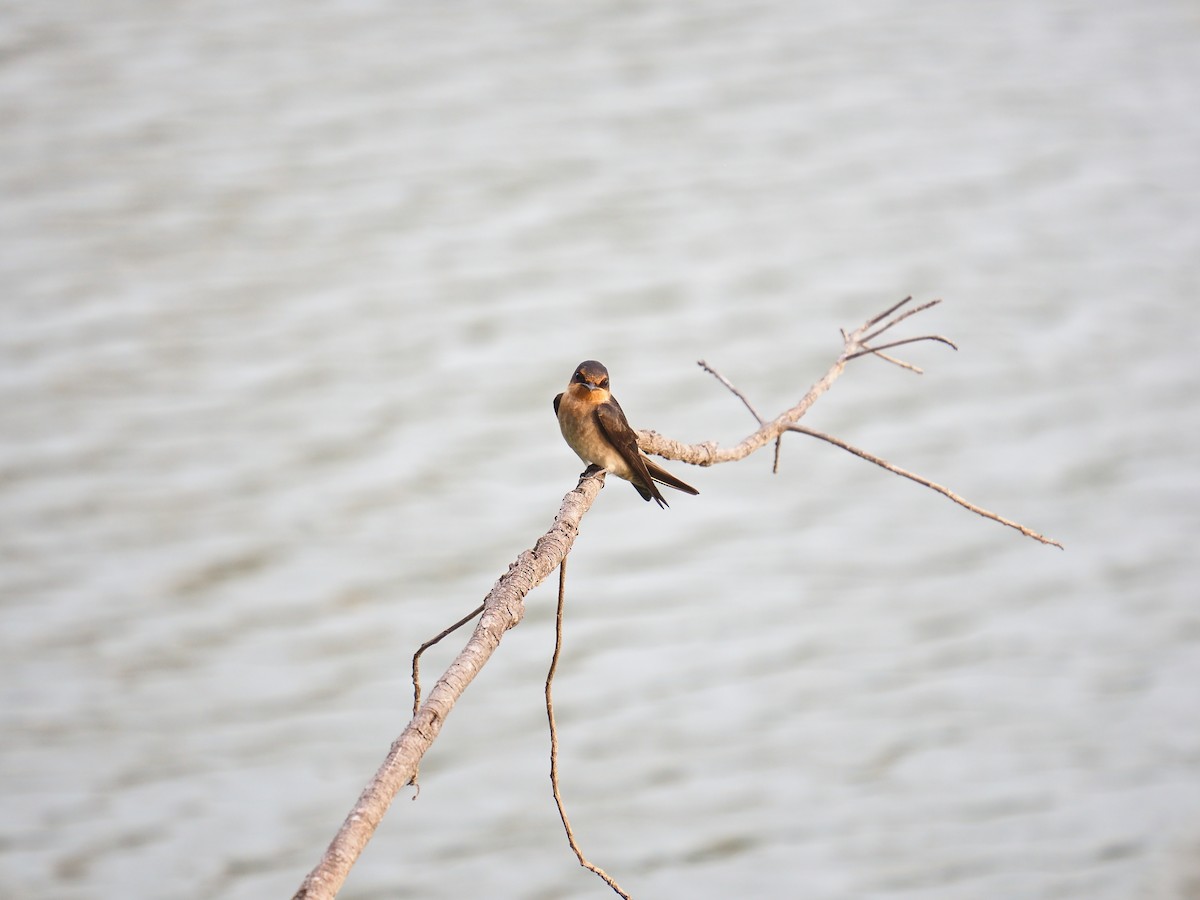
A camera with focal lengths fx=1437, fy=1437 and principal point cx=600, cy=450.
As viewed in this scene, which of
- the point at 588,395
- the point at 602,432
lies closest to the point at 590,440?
the point at 602,432

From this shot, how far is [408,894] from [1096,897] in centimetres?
→ 362

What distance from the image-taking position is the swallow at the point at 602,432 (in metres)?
4.50

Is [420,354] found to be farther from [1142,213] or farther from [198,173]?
[1142,213]

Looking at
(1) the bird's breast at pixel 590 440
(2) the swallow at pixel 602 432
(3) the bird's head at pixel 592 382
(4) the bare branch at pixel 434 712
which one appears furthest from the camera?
(3) the bird's head at pixel 592 382

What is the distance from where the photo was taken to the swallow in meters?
4.50

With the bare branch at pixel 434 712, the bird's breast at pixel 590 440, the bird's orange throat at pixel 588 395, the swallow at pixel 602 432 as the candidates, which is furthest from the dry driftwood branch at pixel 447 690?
the bird's orange throat at pixel 588 395

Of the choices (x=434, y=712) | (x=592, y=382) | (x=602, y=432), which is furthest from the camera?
(x=592, y=382)

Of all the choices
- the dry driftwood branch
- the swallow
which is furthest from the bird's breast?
the dry driftwood branch

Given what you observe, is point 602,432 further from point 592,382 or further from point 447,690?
point 447,690

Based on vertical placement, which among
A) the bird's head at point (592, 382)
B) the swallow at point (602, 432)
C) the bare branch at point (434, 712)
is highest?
the bird's head at point (592, 382)

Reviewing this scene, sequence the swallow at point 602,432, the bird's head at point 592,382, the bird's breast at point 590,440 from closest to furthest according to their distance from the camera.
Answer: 1. the swallow at point 602,432
2. the bird's breast at point 590,440
3. the bird's head at point 592,382

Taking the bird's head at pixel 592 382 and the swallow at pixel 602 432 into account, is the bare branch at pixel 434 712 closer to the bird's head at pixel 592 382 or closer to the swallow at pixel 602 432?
the swallow at pixel 602 432

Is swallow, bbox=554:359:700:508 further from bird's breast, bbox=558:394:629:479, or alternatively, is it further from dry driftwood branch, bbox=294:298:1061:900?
dry driftwood branch, bbox=294:298:1061:900

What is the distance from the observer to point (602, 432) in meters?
4.60
